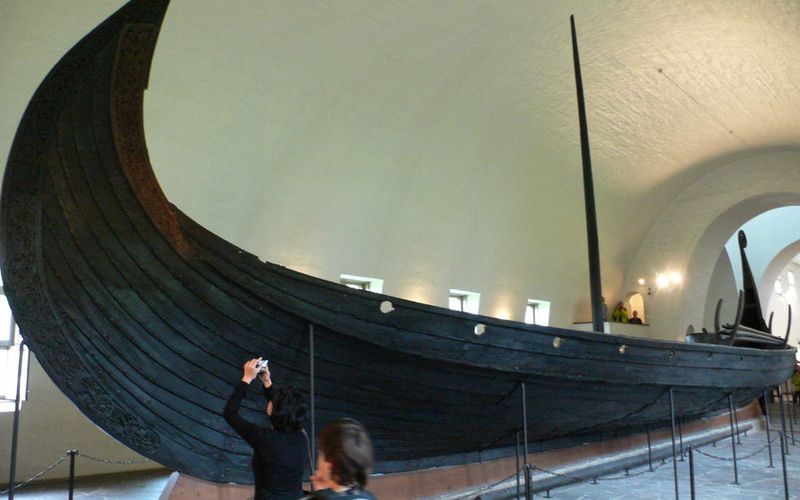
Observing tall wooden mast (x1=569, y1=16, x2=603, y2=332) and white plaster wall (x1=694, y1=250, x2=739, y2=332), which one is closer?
tall wooden mast (x1=569, y1=16, x2=603, y2=332)

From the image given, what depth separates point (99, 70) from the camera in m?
2.78

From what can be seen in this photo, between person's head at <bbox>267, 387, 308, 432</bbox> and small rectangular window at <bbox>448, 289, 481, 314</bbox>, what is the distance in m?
8.00

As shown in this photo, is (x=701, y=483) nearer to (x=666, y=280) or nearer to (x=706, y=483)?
(x=706, y=483)

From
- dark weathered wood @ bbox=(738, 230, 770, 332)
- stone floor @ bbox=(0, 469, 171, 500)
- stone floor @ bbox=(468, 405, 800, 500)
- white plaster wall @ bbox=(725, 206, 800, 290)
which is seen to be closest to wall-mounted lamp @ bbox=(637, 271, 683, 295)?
dark weathered wood @ bbox=(738, 230, 770, 332)

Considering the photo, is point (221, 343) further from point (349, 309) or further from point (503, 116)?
point (503, 116)

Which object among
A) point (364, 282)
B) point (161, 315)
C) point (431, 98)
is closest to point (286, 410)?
point (161, 315)

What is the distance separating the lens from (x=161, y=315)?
3.10 m

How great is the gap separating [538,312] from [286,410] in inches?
400

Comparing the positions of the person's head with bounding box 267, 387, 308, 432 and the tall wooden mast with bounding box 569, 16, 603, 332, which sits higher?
the tall wooden mast with bounding box 569, 16, 603, 332

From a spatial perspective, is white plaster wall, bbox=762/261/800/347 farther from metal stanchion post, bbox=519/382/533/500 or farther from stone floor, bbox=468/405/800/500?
metal stanchion post, bbox=519/382/533/500

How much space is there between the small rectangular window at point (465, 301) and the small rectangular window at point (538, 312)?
68.5 inches

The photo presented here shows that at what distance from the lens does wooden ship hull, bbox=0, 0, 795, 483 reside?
2775mm

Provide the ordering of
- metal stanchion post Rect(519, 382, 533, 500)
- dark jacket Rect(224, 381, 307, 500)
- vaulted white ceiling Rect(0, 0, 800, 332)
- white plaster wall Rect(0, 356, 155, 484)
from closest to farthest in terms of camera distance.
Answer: dark jacket Rect(224, 381, 307, 500), metal stanchion post Rect(519, 382, 533, 500), vaulted white ceiling Rect(0, 0, 800, 332), white plaster wall Rect(0, 356, 155, 484)

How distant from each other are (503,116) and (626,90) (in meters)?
2.06
